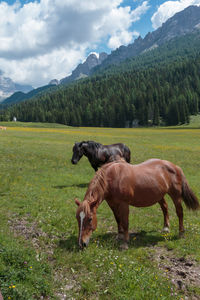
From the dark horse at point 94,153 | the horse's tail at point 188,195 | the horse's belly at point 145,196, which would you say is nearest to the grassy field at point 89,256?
the horse's tail at point 188,195

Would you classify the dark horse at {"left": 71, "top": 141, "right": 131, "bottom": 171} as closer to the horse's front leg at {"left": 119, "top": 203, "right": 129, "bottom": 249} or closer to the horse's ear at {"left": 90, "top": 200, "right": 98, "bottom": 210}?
the horse's front leg at {"left": 119, "top": 203, "right": 129, "bottom": 249}

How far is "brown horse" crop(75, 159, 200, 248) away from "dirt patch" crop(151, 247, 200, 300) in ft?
3.68

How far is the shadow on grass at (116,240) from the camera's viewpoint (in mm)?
6137

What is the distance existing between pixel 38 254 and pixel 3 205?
4.60 meters

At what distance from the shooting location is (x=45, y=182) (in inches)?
544

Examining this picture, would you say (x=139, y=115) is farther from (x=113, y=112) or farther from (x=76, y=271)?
(x=76, y=271)

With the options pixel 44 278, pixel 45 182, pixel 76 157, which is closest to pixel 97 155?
pixel 76 157

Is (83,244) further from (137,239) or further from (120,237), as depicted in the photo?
(137,239)

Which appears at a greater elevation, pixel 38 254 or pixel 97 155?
pixel 97 155

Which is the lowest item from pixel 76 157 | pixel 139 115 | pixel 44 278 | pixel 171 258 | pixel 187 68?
pixel 171 258

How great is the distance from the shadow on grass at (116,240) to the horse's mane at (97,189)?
1485 millimetres

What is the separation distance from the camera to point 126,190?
243 inches

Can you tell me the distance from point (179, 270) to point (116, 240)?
6.71 ft

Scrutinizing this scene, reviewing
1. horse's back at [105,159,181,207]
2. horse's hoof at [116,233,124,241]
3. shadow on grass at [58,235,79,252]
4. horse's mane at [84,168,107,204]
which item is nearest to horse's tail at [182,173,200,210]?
horse's back at [105,159,181,207]
